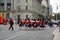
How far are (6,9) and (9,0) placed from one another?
165 inches

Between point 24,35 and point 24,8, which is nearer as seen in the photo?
point 24,35

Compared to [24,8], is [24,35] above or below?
below

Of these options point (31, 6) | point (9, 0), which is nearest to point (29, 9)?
point (31, 6)

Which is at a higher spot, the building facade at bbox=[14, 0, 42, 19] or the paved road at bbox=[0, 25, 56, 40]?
the building facade at bbox=[14, 0, 42, 19]

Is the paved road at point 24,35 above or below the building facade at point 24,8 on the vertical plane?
below

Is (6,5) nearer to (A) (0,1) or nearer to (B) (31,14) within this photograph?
(A) (0,1)

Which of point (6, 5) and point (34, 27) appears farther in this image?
point (6, 5)

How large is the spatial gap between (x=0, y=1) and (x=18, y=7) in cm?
885

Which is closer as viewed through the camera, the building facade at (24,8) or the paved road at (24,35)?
the paved road at (24,35)

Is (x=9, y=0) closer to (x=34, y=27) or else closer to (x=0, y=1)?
(x=0, y=1)

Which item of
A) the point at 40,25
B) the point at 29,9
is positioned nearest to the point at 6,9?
the point at 29,9

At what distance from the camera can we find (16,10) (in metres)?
123

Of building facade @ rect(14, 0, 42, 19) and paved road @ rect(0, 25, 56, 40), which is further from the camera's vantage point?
building facade @ rect(14, 0, 42, 19)

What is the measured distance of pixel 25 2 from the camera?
129m
